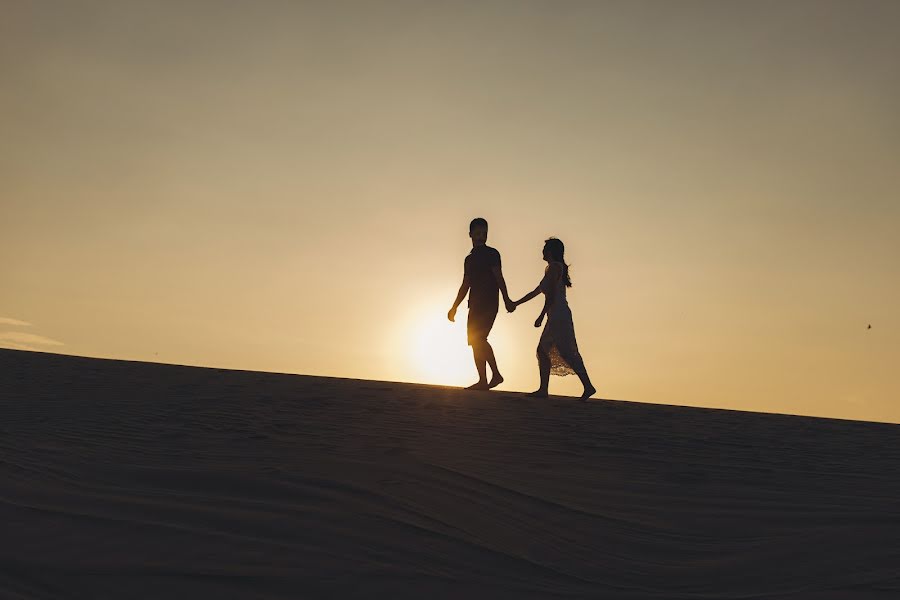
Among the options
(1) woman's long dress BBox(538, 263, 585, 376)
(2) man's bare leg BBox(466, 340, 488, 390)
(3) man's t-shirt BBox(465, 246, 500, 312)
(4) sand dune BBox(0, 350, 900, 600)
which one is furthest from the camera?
(3) man's t-shirt BBox(465, 246, 500, 312)

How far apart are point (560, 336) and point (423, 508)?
6.51 meters

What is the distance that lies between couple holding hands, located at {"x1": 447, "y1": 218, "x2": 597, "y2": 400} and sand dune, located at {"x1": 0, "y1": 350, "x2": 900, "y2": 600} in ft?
11.2

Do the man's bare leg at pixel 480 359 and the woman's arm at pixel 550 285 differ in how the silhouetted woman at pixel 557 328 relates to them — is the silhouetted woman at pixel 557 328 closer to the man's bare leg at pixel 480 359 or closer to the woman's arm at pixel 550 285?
the woman's arm at pixel 550 285

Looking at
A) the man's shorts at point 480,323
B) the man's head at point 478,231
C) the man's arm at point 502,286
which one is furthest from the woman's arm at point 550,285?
the man's head at point 478,231

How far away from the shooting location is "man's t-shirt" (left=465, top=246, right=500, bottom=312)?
10008mm

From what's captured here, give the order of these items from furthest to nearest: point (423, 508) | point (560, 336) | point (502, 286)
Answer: point (502, 286) → point (560, 336) → point (423, 508)

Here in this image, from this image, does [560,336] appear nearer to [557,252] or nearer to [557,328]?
[557,328]

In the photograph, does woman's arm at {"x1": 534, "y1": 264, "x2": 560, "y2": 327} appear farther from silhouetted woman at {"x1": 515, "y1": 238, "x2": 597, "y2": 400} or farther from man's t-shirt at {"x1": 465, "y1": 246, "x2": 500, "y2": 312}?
man's t-shirt at {"x1": 465, "y1": 246, "x2": 500, "y2": 312}

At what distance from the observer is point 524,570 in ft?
7.77

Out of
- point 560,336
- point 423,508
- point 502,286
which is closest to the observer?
point 423,508

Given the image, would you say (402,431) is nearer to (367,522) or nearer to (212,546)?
(367,522)

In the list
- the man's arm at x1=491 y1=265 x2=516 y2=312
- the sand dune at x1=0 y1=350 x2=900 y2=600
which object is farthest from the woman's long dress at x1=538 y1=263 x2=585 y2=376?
the sand dune at x1=0 y1=350 x2=900 y2=600

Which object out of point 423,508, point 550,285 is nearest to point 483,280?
point 550,285

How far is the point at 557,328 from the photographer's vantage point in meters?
9.33
